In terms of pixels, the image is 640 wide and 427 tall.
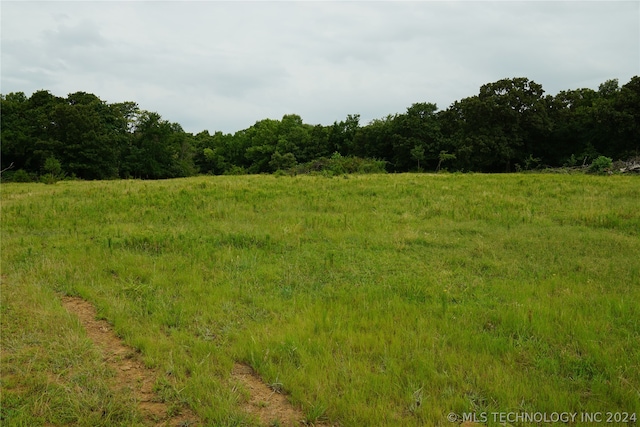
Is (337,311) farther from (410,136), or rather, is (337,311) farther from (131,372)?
(410,136)

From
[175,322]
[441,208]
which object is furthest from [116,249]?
[441,208]

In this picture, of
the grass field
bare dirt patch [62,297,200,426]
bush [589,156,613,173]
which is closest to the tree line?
bush [589,156,613,173]

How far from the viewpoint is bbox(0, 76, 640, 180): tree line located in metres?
36.6

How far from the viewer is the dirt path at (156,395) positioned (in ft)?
11.4

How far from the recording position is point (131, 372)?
13.6 feet

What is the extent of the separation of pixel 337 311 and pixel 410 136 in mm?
48483

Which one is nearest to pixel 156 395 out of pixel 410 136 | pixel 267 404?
pixel 267 404

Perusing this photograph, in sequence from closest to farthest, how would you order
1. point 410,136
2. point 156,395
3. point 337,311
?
point 156,395 < point 337,311 < point 410,136

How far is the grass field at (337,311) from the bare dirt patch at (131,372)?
98 millimetres

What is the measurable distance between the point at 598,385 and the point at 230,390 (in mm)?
3588

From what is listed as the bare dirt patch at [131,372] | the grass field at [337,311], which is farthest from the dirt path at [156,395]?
the grass field at [337,311]

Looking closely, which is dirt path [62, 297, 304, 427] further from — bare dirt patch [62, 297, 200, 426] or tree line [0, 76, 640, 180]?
tree line [0, 76, 640, 180]

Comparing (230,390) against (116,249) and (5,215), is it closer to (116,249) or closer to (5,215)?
(116,249)

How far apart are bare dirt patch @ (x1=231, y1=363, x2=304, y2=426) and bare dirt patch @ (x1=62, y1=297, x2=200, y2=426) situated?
55 cm
